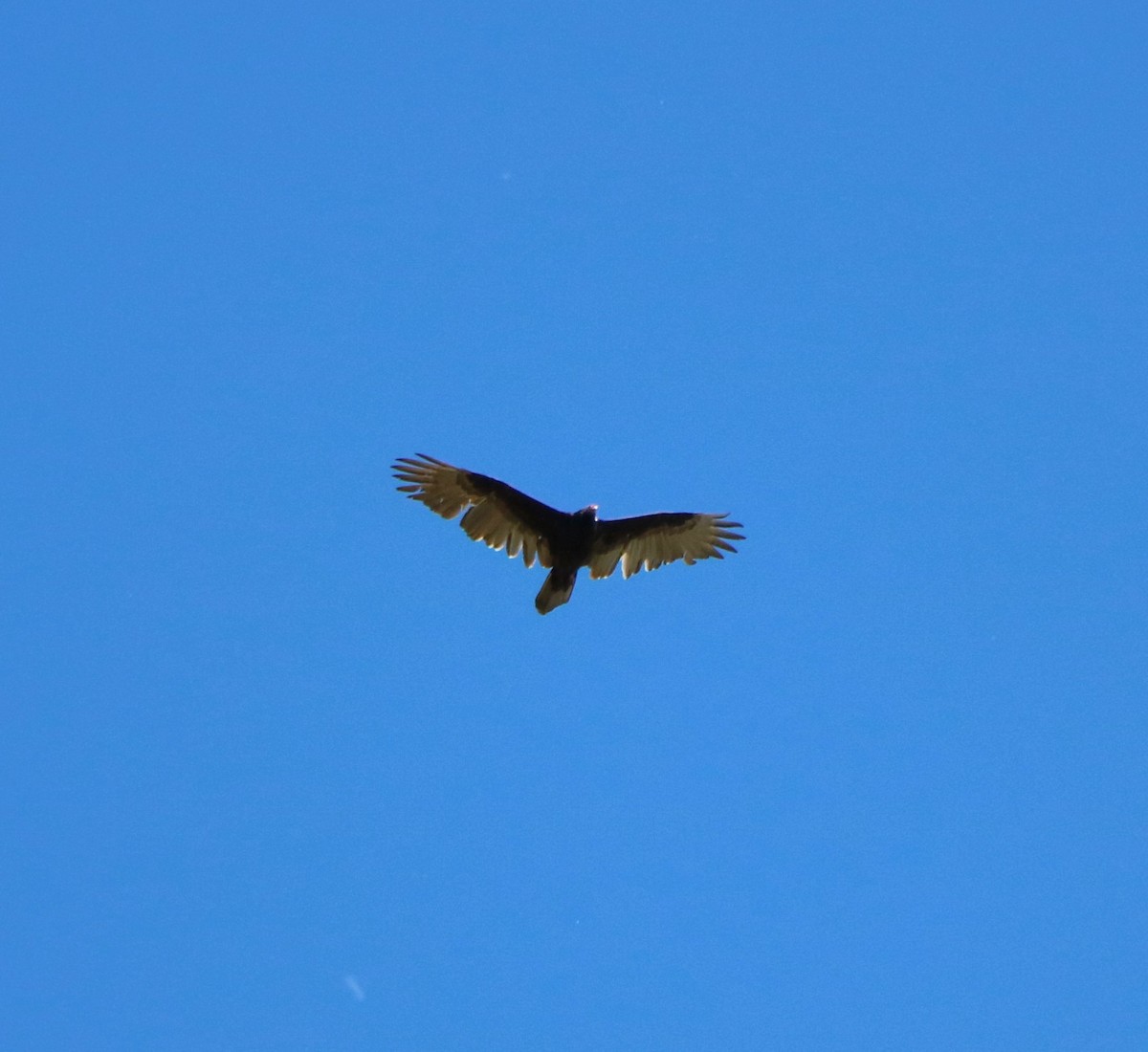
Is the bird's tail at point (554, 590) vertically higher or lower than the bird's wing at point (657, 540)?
lower

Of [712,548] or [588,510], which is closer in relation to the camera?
[588,510]

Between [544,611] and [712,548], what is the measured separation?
2.18 metres

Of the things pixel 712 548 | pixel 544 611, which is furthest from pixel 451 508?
pixel 712 548

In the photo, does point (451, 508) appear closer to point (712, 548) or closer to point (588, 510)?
point (588, 510)

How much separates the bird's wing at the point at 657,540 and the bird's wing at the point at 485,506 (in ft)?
2.43

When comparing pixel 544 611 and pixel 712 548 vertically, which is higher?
pixel 712 548

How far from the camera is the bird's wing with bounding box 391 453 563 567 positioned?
57.2ft

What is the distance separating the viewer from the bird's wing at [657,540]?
17891 mm

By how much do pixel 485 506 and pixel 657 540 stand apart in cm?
205

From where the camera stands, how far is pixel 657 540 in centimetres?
1819

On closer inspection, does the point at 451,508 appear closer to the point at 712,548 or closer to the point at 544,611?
the point at 544,611

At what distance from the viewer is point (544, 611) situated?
17500 millimetres

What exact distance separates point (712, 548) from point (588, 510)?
6.09 ft

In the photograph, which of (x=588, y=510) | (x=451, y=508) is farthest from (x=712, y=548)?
(x=451, y=508)
